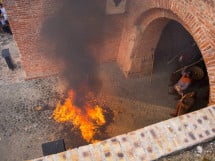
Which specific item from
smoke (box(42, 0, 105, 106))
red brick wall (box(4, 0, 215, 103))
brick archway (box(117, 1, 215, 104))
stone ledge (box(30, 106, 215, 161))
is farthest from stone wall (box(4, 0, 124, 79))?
stone ledge (box(30, 106, 215, 161))

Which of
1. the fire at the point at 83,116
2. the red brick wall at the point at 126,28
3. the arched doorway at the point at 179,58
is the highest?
the red brick wall at the point at 126,28

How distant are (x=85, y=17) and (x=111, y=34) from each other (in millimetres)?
1463

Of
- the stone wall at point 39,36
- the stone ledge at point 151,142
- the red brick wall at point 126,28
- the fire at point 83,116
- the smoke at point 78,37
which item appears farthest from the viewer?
the fire at point 83,116

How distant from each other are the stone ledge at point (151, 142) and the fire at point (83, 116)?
5022 mm

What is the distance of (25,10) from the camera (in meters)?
8.09

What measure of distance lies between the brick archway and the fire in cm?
233

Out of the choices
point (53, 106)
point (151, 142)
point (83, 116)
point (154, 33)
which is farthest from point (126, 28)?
point (151, 142)

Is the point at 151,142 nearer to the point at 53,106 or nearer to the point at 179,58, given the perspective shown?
the point at 53,106

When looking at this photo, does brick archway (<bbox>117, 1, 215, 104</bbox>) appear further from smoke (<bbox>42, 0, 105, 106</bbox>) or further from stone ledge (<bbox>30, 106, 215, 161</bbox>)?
stone ledge (<bbox>30, 106, 215, 161</bbox>)

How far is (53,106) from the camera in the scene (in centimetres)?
912

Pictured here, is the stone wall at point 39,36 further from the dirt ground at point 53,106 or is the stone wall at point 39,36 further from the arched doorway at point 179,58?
the arched doorway at point 179,58

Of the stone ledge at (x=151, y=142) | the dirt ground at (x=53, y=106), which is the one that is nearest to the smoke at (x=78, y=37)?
the dirt ground at (x=53, y=106)

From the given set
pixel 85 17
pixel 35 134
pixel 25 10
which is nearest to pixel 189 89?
pixel 85 17

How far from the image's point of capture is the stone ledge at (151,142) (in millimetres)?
3258
